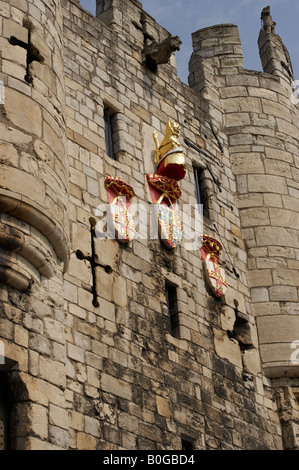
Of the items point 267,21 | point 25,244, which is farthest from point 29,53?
point 267,21

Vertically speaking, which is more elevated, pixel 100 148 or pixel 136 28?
pixel 136 28

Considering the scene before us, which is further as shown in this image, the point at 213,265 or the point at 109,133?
the point at 213,265

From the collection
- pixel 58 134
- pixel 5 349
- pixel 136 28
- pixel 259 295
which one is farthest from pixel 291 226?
pixel 5 349

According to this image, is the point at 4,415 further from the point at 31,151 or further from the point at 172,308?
the point at 172,308

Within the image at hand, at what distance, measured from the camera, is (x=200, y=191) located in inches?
507

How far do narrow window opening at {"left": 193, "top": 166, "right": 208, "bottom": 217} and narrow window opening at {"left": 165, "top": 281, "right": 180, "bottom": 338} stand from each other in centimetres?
183

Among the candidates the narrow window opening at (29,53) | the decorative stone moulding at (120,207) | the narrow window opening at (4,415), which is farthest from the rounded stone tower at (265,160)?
the narrow window opening at (4,415)

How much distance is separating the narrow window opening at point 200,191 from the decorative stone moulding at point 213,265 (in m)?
0.61

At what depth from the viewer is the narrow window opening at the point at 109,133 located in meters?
11.2

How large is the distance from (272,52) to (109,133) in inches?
189

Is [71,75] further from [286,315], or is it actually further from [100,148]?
[286,315]

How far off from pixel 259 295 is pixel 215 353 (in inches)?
64.8
